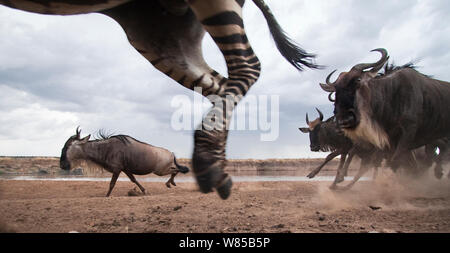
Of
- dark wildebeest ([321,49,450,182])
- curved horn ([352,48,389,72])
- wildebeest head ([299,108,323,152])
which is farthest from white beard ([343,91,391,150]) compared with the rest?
wildebeest head ([299,108,323,152])

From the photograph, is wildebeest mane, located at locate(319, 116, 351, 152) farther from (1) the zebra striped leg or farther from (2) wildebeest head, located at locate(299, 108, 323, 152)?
(1) the zebra striped leg

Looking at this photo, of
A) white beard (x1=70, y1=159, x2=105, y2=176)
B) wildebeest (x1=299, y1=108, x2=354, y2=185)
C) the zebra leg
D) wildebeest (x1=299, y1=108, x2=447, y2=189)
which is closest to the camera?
the zebra leg

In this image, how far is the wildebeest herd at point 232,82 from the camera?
2.13 meters

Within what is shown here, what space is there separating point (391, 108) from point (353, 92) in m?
1.05

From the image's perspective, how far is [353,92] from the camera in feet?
19.0

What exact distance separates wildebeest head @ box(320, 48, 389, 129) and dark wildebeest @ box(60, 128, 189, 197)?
5838 millimetres

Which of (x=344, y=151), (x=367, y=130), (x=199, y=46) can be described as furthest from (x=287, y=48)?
(x=344, y=151)

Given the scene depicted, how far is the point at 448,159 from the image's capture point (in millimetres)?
8102

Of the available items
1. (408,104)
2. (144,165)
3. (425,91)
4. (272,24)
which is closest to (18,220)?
(272,24)

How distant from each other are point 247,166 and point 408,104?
2202 centimetres

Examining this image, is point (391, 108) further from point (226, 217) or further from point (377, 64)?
point (226, 217)

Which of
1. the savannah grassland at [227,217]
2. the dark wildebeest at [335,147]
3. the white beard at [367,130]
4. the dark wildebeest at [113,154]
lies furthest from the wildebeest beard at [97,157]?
the white beard at [367,130]

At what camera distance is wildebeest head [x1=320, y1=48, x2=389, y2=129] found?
18.8ft

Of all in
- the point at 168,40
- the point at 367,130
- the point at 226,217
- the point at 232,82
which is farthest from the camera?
the point at 367,130
